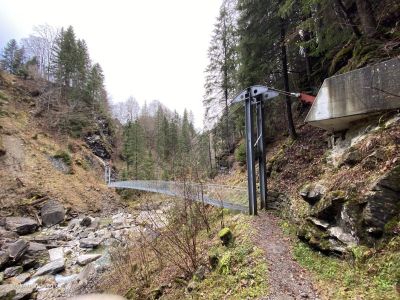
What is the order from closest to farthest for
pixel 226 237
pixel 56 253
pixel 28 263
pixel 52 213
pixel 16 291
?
pixel 226 237
pixel 16 291
pixel 28 263
pixel 56 253
pixel 52 213

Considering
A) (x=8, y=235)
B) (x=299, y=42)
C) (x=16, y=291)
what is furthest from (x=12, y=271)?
(x=299, y=42)

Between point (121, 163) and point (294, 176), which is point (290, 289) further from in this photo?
point (121, 163)

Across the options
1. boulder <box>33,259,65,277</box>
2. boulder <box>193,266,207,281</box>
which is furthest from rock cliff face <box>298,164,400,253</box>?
boulder <box>33,259,65,277</box>

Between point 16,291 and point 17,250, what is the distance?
3.64 m

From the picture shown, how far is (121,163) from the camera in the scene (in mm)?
35531

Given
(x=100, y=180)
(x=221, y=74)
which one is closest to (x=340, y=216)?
(x=221, y=74)

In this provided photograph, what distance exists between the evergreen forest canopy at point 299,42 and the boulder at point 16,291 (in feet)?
36.9

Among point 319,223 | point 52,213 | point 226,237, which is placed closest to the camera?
point 319,223

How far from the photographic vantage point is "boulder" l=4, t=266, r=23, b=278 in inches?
403

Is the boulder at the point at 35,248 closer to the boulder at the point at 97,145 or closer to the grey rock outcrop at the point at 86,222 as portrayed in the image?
the grey rock outcrop at the point at 86,222

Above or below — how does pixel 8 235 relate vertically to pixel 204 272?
below

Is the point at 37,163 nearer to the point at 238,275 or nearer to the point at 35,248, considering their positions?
the point at 35,248

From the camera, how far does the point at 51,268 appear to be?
10.5 m

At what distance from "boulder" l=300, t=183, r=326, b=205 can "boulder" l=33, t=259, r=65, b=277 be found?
9.89 meters
